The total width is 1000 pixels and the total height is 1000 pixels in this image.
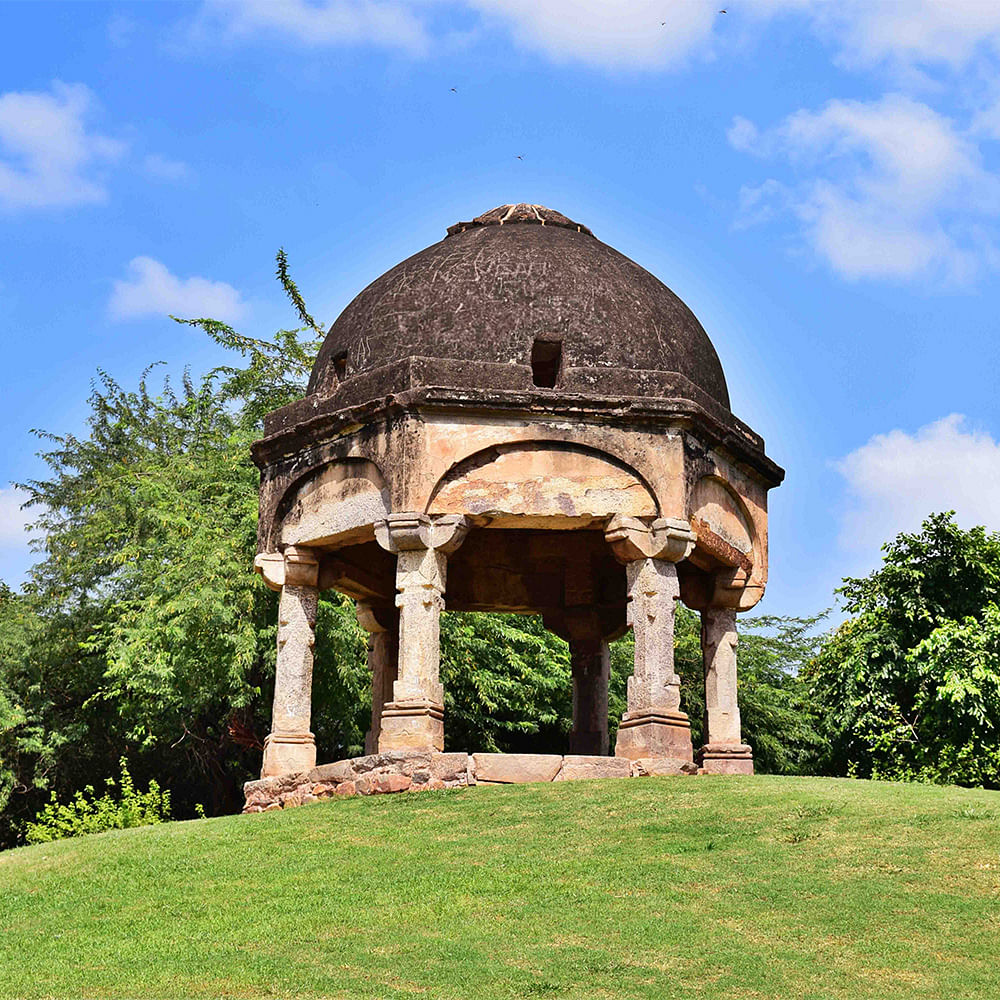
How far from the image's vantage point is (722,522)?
13.5 metres

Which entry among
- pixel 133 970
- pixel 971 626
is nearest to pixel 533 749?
pixel 971 626

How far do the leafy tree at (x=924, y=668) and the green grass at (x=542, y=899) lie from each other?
628cm

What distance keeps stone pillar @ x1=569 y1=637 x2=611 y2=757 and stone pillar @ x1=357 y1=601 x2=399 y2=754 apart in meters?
2.12

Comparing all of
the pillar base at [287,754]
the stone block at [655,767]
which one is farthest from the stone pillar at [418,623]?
the stone block at [655,767]

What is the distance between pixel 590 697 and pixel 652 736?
388 centimetres

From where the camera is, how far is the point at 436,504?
12289 mm

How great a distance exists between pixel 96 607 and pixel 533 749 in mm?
8192

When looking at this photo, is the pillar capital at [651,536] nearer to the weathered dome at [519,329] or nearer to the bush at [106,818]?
the weathered dome at [519,329]

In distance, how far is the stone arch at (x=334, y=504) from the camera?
1271 cm

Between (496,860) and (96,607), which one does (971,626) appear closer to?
(496,860)

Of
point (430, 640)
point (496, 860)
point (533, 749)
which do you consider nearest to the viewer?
point (496, 860)

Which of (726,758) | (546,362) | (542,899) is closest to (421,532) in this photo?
(546,362)

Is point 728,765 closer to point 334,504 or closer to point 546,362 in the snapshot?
point 546,362

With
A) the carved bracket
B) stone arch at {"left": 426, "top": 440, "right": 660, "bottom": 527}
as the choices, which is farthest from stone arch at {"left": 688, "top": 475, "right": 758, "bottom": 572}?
the carved bracket
